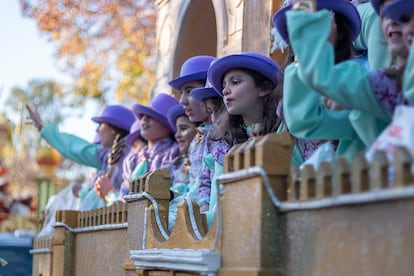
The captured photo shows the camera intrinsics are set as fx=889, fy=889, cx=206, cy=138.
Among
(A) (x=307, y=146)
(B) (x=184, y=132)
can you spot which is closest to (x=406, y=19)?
(A) (x=307, y=146)

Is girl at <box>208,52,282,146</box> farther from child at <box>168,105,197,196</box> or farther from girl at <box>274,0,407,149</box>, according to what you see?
child at <box>168,105,197,196</box>

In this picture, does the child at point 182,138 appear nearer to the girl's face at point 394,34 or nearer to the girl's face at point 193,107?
the girl's face at point 193,107

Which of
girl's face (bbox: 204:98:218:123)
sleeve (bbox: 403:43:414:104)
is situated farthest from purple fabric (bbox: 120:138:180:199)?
sleeve (bbox: 403:43:414:104)

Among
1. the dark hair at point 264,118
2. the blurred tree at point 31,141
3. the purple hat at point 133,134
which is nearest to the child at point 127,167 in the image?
the purple hat at point 133,134

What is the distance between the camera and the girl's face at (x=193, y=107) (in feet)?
22.8

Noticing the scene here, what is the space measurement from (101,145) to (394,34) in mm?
6874

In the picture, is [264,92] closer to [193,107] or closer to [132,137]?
[193,107]

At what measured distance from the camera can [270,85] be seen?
5406 mm

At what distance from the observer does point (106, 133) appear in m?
9.70

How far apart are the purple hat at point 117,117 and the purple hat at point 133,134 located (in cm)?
55

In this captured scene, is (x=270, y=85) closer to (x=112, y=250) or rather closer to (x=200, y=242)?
(x=200, y=242)

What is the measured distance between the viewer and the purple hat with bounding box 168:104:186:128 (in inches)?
298

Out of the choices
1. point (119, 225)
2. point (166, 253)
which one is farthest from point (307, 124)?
point (119, 225)

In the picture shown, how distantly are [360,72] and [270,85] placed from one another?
1.72 m
